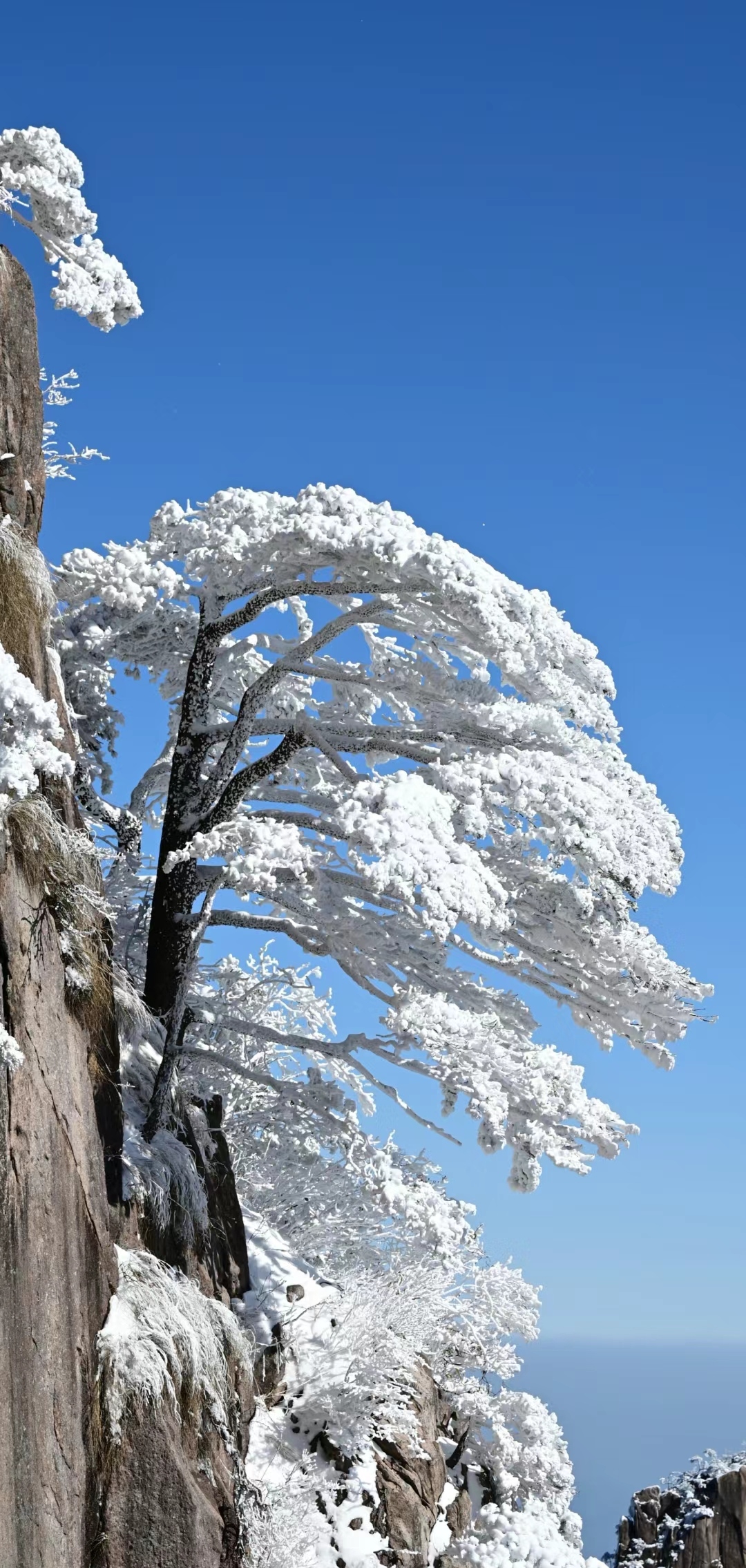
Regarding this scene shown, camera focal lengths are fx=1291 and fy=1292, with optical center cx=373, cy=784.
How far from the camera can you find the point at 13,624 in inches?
340

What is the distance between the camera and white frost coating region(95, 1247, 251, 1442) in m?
8.52

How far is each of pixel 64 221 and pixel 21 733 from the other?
5028mm

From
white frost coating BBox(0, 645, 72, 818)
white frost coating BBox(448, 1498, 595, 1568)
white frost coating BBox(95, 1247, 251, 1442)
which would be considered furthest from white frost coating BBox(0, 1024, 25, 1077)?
white frost coating BBox(448, 1498, 595, 1568)

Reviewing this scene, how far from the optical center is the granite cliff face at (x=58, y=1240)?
24.2 feet

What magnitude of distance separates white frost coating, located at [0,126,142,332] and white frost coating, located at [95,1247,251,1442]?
7.31 meters

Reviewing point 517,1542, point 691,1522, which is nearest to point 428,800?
point 517,1542

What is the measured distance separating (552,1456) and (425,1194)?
16.5 feet

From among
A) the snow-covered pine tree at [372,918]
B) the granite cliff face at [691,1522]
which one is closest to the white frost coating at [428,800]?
the snow-covered pine tree at [372,918]

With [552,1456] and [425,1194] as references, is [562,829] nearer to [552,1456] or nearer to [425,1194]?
[425,1194]

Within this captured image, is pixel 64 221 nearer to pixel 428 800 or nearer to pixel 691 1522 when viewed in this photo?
pixel 428 800

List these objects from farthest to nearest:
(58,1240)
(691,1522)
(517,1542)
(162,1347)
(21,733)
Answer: (691,1522)
(517,1542)
(162,1347)
(58,1240)
(21,733)

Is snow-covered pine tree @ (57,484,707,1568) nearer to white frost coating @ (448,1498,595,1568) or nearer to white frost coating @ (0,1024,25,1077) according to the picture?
white frost coating @ (448,1498,595,1568)

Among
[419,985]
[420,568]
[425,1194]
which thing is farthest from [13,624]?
[425,1194]

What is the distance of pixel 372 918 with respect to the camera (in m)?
11.2
